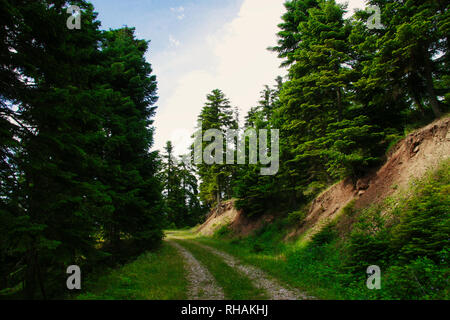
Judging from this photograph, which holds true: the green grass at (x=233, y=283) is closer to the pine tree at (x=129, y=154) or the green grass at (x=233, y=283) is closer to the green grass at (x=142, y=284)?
the green grass at (x=142, y=284)

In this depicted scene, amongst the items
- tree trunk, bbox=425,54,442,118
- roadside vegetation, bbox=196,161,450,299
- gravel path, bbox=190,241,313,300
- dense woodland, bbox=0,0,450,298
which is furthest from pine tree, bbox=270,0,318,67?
gravel path, bbox=190,241,313,300

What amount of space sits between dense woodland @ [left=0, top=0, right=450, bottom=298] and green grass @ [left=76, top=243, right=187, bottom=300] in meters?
1.25

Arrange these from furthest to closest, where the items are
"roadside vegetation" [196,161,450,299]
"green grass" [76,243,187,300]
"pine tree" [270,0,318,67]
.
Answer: "pine tree" [270,0,318,67] < "green grass" [76,243,187,300] < "roadside vegetation" [196,161,450,299]

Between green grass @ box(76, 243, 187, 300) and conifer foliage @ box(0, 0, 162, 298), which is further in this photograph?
green grass @ box(76, 243, 187, 300)

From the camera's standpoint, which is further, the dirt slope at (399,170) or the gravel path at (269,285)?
the dirt slope at (399,170)

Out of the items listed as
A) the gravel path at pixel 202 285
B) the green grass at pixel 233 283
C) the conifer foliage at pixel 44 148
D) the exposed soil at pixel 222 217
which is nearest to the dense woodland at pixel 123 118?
the conifer foliage at pixel 44 148

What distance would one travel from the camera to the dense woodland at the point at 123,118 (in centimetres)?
688

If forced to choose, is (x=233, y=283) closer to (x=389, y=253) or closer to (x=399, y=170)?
(x=389, y=253)

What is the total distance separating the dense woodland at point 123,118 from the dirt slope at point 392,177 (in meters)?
0.94

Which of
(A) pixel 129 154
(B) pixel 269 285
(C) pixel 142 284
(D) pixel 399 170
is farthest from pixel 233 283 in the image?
(A) pixel 129 154

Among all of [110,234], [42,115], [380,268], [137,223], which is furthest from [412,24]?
[110,234]

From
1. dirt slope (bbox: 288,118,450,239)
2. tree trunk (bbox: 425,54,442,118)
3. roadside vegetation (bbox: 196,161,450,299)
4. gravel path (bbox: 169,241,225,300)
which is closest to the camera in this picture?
roadside vegetation (bbox: 196,161,450,299)

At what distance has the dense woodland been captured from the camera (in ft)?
22.6

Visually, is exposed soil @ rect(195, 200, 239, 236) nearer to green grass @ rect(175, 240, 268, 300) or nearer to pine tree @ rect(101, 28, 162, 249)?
pine tree @ rect(101, 28, 162, 249)
